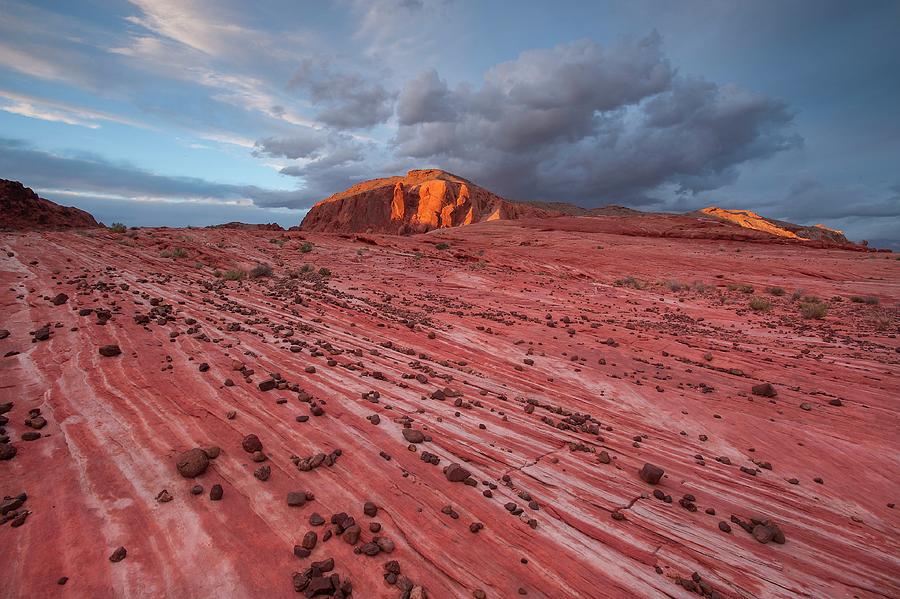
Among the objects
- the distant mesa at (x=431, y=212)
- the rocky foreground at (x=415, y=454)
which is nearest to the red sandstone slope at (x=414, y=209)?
the distant mesa at (x=431, y=212)

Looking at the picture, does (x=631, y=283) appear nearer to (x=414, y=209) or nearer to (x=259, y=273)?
(x=259, y=273)

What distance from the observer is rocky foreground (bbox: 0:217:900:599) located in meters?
3.07

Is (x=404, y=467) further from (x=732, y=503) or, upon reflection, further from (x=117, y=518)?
(x=732, y=503)

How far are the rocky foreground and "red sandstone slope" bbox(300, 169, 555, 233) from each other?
75263 millimetres

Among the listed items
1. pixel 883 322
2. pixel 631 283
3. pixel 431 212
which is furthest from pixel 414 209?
pixel 883 322

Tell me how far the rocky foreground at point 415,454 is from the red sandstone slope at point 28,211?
Result: 36904mm

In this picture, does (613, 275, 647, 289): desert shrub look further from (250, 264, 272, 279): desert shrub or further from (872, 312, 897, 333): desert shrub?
(250, 264, 272, 279): desert shrub

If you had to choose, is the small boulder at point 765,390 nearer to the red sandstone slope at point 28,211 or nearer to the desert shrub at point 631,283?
the desert shrub at point 631,283

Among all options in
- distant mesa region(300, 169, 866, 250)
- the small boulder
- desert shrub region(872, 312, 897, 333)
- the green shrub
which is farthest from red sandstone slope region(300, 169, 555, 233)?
the small boulder

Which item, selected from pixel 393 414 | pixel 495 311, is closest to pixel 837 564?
pixel 393 414

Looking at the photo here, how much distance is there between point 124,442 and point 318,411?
1816 mm

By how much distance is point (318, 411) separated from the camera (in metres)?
4.93

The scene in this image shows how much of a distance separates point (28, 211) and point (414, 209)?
63.8 meters

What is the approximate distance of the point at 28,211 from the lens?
3856 centimetres
